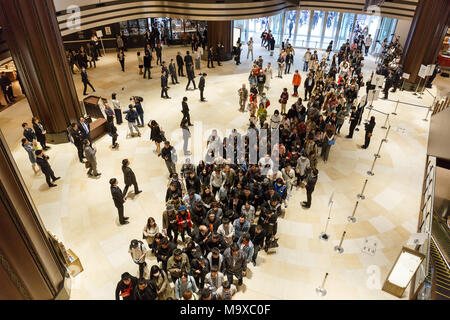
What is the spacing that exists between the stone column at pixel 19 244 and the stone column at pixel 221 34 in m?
17.6

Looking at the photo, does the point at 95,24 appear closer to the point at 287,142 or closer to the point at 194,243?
the point at 287,142

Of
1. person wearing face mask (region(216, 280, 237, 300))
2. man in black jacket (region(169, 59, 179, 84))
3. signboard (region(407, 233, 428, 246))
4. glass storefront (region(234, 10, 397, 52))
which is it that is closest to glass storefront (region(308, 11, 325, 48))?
glass storefront (region(234, 10, 397, 52))

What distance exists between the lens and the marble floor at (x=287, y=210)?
7508mm

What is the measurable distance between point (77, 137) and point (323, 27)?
77.6ft

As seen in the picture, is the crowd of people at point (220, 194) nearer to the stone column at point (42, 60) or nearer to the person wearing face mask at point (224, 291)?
the person wearing face mask at point (224, 291)

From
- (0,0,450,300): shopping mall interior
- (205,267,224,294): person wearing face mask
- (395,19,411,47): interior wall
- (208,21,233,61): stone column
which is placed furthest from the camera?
(395,19,411,47): interior wall

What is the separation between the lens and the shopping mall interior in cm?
658

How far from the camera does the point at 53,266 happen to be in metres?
6.48

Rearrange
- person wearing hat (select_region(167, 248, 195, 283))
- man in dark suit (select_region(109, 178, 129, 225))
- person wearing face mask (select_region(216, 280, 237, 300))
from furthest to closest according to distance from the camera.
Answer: man in dark suit (select_region(109, 178, 129, 225)) < person wearing hat (select_region(167, 248, 195, 283)) < person wearing face mask (select_region(216, 280, 237, 300))

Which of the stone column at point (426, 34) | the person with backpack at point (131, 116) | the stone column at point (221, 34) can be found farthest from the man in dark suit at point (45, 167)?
the stone column at point (426, 34)

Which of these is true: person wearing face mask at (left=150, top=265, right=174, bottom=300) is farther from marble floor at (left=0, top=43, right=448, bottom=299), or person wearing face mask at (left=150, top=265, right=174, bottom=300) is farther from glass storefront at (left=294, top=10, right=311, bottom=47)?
glass storefront at (left=294, top=10, right=311, bottom=47)

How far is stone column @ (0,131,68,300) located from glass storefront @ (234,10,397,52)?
25.1 meters
